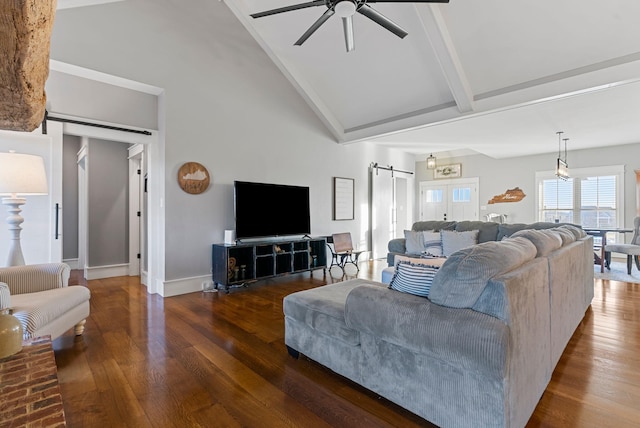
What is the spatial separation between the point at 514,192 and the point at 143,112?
823 centimetres

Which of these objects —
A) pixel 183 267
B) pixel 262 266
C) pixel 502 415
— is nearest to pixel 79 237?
pixel 183 267

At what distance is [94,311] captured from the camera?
136 inches

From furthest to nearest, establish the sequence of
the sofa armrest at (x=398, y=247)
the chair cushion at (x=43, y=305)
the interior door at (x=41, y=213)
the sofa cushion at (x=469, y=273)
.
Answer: the sofa armrest at (x=398, y=247), the interior door at (x=41, y=213), the chair cushion at (x=43, y=305), the sofa cushion at (x=469, y=273)

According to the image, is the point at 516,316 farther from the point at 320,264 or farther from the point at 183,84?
the point at 183,84

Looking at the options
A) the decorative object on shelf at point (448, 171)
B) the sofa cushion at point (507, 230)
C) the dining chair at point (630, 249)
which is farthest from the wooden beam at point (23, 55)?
the decorative object on shelf at point (448, 171)

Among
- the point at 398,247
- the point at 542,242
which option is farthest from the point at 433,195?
the point at 542,242

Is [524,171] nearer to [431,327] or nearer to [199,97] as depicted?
[199,97]

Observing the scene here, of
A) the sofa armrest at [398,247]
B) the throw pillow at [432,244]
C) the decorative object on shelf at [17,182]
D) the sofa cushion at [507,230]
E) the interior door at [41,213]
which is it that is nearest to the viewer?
the decorative object on shelf at [17,182]

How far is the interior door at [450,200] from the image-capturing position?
8.56 metres

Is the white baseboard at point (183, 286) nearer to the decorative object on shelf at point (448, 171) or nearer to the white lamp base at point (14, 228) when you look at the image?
the white lamp base at point (14, 228)

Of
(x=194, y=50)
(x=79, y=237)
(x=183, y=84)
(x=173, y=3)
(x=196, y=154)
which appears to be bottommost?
(x=79, y=237)

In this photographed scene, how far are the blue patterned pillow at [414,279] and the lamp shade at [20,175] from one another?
3134mm

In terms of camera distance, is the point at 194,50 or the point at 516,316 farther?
the point at 194,50

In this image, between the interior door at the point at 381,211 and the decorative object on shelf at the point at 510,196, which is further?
the decorative object on shelf at the point at 510,196
